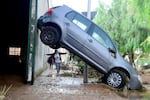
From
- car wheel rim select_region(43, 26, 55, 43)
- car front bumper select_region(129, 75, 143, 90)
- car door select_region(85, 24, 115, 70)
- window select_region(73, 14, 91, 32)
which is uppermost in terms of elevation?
window select_region(73, 14, 91, 32)

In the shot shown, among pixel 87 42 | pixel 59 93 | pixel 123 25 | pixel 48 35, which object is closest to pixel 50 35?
pixel 48 35

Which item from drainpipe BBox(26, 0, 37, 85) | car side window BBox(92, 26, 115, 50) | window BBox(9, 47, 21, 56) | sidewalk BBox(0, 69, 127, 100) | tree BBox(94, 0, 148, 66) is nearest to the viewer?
sidewalk BBox(0, 69, 127, 100)

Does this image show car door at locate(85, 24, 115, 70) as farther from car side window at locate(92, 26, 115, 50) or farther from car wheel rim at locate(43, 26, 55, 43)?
car wheel rim at locate(43, 26, 55, 43)

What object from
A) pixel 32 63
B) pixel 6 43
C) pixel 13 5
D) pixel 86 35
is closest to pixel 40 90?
pixel 32 63

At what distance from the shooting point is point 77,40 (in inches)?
616

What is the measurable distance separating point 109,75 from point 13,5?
8.52 m

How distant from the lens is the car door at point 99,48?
15.7 meters

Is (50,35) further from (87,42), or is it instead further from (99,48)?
(99,48)

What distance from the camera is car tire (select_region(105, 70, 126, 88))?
15773 mm

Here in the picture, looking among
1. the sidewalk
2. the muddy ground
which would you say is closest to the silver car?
the muddy ground

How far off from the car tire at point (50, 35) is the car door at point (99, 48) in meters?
1.27

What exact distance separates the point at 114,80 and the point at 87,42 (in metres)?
1.96

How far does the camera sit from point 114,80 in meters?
16.0

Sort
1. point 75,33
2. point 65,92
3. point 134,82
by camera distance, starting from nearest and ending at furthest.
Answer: point 65,92, point 75,33, point 134,82
